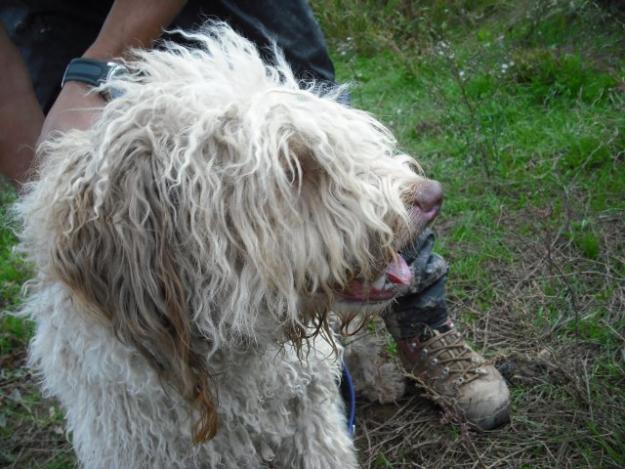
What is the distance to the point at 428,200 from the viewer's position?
1853 millimetres

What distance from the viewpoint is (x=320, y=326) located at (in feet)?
6.25

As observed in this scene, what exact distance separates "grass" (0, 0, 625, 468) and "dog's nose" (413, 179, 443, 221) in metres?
0.80

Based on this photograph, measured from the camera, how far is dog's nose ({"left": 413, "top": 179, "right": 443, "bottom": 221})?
6.08 feet

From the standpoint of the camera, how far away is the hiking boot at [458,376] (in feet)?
8.48

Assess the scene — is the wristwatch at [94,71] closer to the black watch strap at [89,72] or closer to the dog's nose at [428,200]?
the black watch strap at [89,72]

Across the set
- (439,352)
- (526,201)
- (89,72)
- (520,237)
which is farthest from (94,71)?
(526,201)

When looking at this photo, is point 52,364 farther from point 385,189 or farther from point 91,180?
point 385,189

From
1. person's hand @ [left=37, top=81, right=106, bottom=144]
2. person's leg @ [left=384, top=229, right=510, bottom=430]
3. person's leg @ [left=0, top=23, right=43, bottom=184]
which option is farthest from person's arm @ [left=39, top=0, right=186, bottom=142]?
person's leg @ [left=384, top=229, right=510, bottom=430]

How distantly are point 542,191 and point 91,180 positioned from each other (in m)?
2.58

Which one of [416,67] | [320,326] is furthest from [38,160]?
[416,67]

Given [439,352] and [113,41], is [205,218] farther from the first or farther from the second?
[439,352]

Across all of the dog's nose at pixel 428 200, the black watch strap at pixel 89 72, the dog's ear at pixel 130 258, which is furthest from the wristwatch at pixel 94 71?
the dog's nose at pixel 428 200

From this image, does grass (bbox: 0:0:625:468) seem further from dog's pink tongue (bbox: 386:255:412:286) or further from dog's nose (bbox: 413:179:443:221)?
dog's nose (bbox: 413:179:443:221)

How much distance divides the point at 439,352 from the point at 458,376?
12 centimetres
